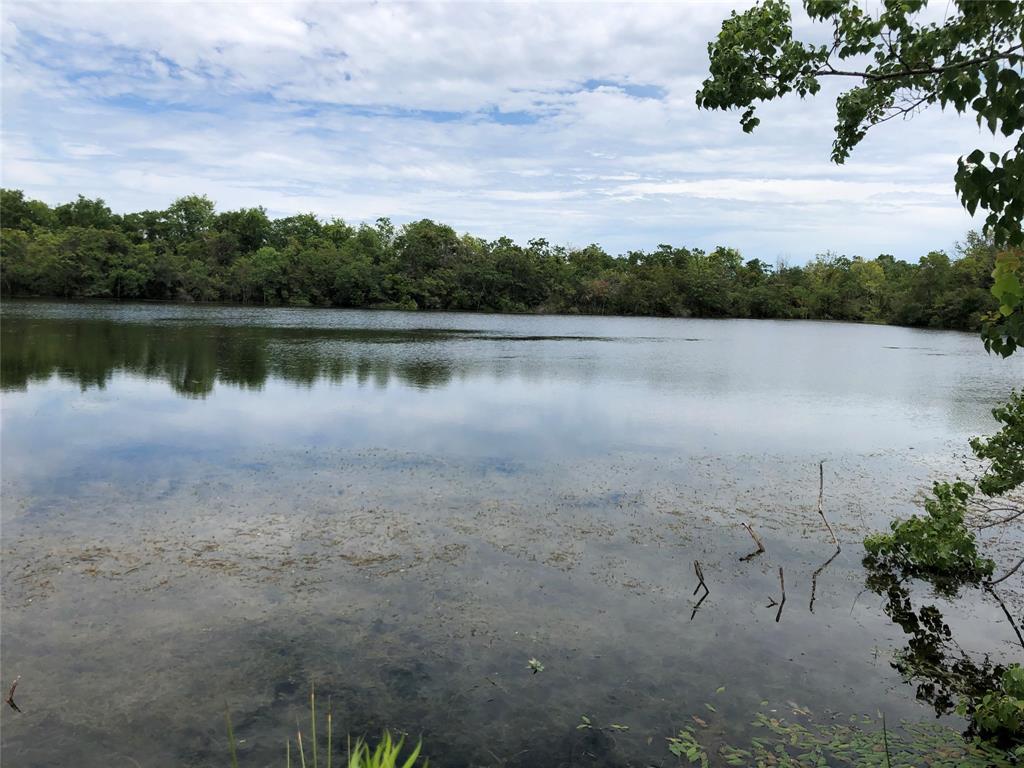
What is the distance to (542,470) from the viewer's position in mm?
11664

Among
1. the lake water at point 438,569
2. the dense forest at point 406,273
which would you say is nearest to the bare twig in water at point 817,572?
the lake water at point 438,569

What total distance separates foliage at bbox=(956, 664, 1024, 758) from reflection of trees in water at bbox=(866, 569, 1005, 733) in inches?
15.3

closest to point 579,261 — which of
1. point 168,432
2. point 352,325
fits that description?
point 352,325

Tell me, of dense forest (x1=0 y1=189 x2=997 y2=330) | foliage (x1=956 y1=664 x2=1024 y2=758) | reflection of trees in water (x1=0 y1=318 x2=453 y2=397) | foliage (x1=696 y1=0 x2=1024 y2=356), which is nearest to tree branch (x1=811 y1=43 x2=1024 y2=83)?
foliage (x1=696 y1=0 x2=1024 y2=356)

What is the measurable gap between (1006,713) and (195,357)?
24498mm

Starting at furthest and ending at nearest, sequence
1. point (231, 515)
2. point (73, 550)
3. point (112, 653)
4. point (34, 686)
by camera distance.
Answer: point (231, 515)
point (73, 550)
point (112, 653)
point (34, 686)

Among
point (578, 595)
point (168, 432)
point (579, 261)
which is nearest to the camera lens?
point (578, 595)

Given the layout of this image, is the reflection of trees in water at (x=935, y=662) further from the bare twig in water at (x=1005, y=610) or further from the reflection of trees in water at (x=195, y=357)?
the reflection of trees in water at (x=195, y=357)

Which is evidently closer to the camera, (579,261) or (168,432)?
(168,432)

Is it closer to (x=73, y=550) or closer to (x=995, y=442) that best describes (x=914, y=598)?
(x=995, y=442)

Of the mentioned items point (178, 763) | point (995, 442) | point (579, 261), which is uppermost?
point (579, 261)

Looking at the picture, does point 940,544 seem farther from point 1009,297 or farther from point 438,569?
point 1009,297

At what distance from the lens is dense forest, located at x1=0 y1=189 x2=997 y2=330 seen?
2547 inches

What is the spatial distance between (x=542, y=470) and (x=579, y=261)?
285 feet
